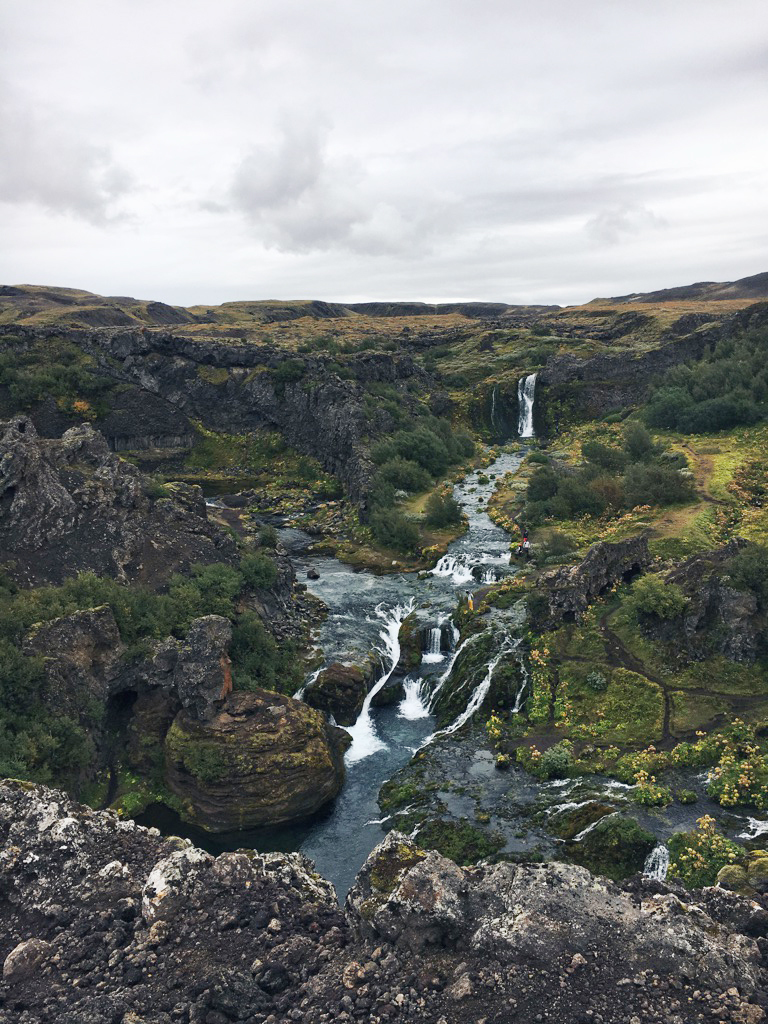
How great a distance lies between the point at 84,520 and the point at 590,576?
3452 cm

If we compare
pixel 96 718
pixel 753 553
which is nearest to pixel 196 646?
pixel 96 718

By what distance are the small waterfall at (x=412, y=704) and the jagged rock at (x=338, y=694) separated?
2.59 meters

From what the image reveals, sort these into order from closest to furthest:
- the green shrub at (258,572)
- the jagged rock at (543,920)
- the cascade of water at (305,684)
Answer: the jagged rock at (543,920), the cascade of water at (305,684), the green shrub at (258,572)

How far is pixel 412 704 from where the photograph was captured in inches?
1601

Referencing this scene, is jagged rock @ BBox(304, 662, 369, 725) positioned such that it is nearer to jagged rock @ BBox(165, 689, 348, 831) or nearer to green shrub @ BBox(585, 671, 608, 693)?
jagged rock @ BBox(165, 689, 348, 831)

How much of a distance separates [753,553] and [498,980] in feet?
100

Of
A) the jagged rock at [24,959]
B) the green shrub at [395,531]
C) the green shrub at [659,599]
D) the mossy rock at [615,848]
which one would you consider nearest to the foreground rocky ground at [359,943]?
the jagged rock at [24,959]

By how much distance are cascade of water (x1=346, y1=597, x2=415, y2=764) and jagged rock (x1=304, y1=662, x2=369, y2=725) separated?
0.61 m

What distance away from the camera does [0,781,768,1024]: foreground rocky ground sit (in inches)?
556

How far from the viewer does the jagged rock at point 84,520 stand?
40688 millimetres

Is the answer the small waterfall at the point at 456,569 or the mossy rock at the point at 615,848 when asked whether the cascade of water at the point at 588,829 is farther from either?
the small waterfall at the point at 456,569

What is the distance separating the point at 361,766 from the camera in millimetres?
35156

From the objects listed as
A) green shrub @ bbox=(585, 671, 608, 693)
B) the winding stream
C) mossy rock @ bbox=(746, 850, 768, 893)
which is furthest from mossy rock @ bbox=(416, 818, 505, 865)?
green shrub @ bbox=(585, 671, 608, 693)

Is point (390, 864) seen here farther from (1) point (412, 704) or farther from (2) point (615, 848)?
(1) point (412, 704)
